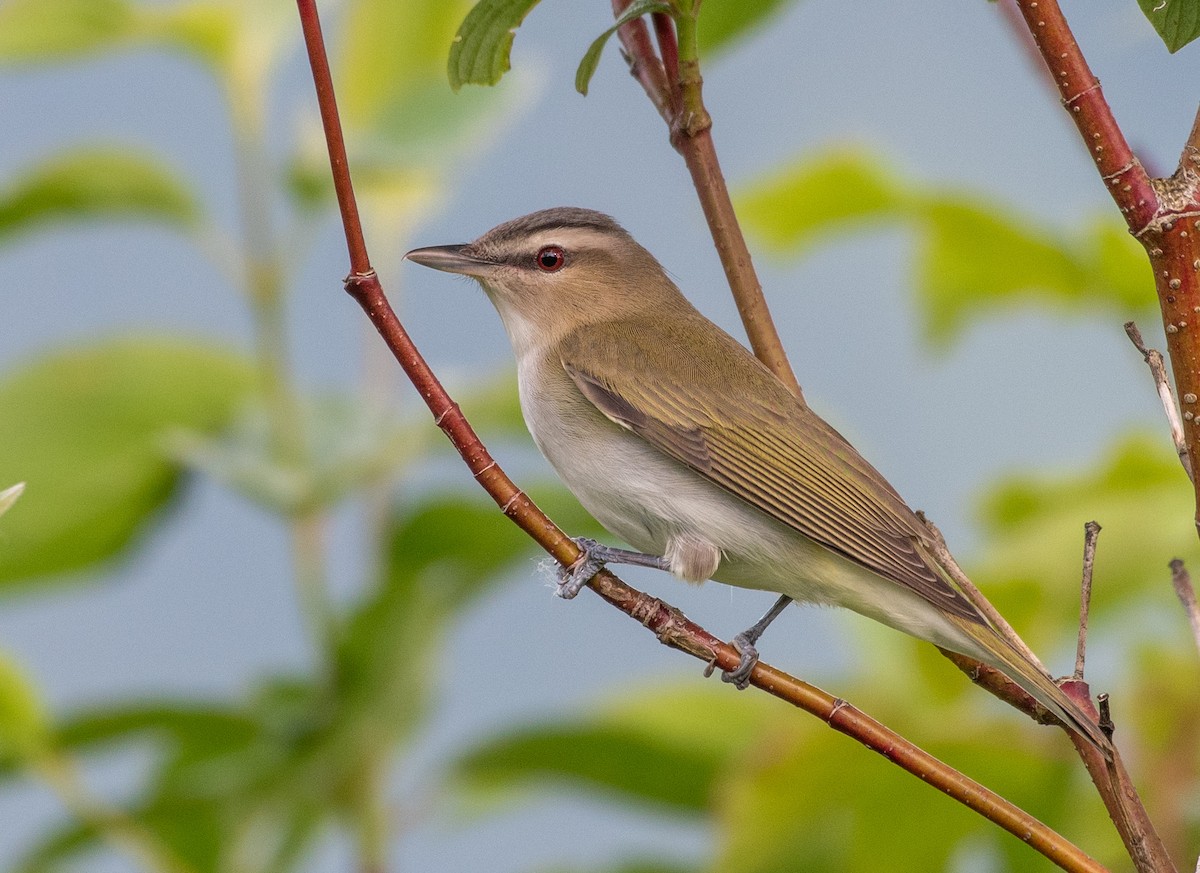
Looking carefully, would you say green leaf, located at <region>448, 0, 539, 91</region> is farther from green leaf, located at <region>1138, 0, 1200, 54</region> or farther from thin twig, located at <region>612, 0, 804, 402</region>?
green leaf, located at <region>1138, 0, 1200, 54</region>

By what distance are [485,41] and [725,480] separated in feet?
3.09

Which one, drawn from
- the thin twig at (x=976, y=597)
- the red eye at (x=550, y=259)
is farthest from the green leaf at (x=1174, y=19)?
the red eye at (x=550, y=259)

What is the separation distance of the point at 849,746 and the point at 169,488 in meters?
1.70

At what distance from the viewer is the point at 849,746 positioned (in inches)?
92.5

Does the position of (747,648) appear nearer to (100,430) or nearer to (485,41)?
(485,41)

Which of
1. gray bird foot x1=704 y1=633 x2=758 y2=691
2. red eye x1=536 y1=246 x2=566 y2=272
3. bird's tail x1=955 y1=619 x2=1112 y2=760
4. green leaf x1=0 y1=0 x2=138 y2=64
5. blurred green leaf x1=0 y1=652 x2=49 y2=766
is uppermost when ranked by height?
green leaf x1=0 y1=0 x2=138 y2=64

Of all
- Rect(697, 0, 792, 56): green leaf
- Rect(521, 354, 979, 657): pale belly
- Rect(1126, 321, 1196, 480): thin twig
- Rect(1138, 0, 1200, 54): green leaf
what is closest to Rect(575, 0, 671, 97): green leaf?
Rect(697, 0, 792, 56): green leaf

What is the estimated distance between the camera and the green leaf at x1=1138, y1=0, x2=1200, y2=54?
156cm

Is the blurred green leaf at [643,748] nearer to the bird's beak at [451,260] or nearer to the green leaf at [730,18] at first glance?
the bird's beak at [451,260]

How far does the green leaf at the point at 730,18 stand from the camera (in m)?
2.04

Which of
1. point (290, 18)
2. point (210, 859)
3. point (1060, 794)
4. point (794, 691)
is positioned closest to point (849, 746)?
point (1060, 794)

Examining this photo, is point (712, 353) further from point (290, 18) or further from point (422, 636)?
point (290, 18)

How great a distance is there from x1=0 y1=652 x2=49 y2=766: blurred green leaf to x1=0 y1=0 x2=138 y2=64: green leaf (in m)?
1.25

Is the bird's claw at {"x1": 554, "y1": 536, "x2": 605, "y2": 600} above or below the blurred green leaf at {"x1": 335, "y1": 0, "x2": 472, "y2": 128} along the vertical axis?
below
